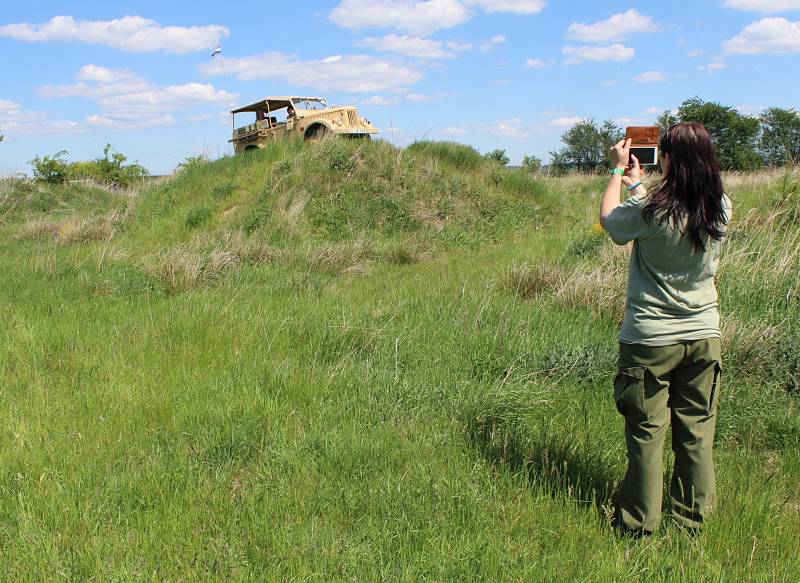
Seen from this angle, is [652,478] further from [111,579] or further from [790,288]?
[790,288]

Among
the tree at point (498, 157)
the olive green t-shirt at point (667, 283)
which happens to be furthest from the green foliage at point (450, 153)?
the olive green t-shirt at point (667, 283)

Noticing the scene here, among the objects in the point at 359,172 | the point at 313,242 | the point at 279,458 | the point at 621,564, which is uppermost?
the point at 359,172

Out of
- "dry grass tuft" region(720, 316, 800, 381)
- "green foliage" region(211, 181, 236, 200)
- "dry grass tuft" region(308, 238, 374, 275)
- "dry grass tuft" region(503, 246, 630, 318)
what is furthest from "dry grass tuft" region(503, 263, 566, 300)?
"green foliage" region(211, 181, 236, 200)

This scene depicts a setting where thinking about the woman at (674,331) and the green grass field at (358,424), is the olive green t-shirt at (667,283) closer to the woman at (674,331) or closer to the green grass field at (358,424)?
the woman at (674,331)

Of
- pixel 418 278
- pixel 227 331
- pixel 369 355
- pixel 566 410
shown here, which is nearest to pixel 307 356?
pixel 369 355

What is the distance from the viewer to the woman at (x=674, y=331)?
2943mm

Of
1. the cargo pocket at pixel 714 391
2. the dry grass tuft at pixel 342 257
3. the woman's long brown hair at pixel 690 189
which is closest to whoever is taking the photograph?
the woman's long brown hair at pixel 690 189

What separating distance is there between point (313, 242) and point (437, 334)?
23.4ft

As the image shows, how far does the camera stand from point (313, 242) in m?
12.7

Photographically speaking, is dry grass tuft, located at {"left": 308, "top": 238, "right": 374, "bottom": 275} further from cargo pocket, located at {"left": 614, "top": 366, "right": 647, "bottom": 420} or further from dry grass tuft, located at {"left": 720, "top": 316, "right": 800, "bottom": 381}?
cargo pocket, located at {"left": 614, "top": 366, "right": 647, "bottom": 420}

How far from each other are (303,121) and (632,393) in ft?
55.3

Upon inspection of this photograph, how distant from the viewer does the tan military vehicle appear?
18.3 m

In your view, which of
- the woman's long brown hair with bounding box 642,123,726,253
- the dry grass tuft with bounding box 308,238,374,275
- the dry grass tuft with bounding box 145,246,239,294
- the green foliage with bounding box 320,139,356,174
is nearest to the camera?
the woman's long brown hair with bounding box 642,123,726,253

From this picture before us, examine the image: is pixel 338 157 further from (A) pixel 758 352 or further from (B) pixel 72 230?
(A) pixel 758 352
